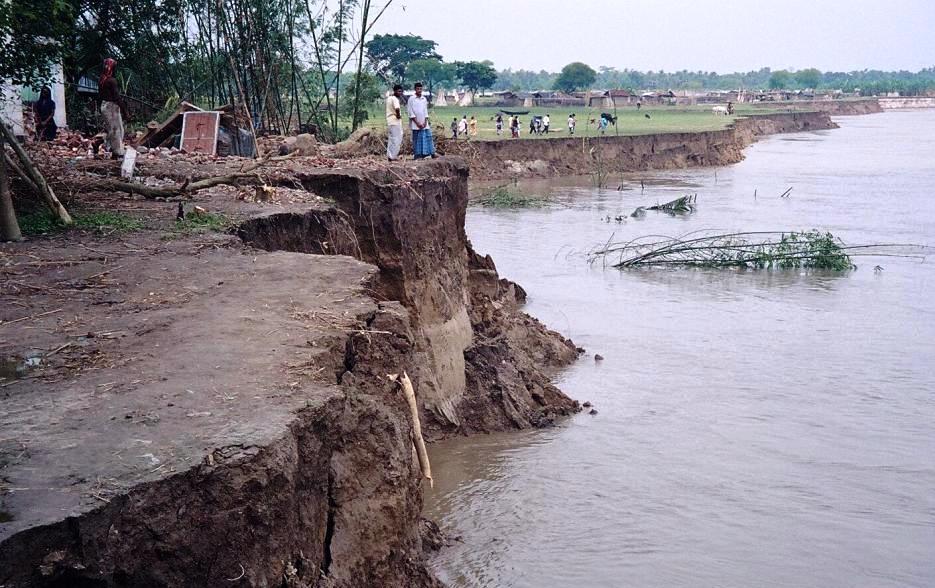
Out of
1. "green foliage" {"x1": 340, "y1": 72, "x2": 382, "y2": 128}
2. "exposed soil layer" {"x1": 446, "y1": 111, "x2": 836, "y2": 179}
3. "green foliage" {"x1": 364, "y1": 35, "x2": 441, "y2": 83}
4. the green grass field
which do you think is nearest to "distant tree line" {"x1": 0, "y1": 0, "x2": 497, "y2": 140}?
"green foliage" {"x1": 340, "y1": 72, "x2": 382, "y2": 128}

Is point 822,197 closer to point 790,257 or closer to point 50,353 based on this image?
point 790,257

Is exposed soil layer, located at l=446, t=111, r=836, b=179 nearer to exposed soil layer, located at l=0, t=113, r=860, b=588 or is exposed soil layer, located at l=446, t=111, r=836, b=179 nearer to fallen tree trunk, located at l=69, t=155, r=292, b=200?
fallen tree trunk, located at l=69, t=155, r=292, b=200

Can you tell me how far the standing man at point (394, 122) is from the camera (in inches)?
554

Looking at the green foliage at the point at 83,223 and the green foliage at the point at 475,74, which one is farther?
the green foliage at the point at 475,74

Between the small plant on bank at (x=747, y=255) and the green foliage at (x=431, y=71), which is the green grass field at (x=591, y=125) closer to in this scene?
the green foliage at (x=431, y=71)

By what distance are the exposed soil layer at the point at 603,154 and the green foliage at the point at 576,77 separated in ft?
150

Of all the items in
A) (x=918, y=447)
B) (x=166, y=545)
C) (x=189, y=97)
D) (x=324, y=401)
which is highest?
(x=189, y=97)

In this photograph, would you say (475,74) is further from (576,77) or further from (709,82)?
(709,82)

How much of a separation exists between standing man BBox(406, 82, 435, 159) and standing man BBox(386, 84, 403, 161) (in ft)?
0.59

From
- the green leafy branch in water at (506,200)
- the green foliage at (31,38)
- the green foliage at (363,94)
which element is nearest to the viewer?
the green foliage at (31,38)

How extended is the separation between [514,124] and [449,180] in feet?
106

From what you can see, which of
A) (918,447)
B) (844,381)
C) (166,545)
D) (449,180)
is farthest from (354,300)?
(844,381)

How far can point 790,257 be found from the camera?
21797 mm

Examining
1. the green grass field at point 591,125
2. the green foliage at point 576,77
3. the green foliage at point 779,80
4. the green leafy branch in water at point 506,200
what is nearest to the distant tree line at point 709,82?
the green foliage at point 779,80
